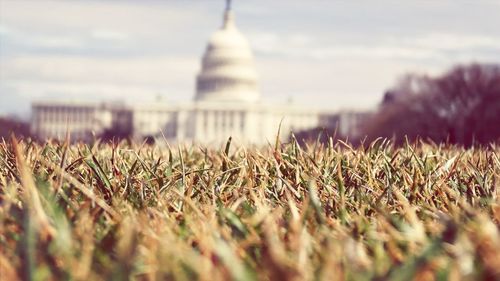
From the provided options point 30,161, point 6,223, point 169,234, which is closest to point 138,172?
point 30,161

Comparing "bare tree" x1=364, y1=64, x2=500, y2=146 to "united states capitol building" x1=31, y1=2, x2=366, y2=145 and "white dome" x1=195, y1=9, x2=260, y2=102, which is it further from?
"white dome" x1=195, y1=9, x2=260, y2=102

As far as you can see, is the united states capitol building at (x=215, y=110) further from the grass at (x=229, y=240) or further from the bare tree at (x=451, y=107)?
the grass at (x=229, y=240)

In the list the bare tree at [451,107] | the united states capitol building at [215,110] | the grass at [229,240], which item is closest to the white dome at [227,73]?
the united states capitol building at [215,110]

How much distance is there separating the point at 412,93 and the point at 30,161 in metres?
69.1

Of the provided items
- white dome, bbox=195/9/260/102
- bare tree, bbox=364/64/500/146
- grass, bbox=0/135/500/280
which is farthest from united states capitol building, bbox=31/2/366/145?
grass, bbox=0/135/500/280

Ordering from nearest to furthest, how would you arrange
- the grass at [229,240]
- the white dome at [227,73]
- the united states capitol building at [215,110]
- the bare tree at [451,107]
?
the grass at [229,240], the bare tree at [451,107], the white dome at [227,73], the united states capitol building at [215,110]

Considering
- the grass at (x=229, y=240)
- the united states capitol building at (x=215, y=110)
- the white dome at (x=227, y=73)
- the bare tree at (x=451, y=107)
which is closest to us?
the grass at (x=229, y=240)

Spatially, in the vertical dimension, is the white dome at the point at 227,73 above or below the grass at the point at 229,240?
below

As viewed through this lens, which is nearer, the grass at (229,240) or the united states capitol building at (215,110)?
the grass at (229,240)

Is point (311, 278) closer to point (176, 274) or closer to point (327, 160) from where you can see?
point (176, 274)

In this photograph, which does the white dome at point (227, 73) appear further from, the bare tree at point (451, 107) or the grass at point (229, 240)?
the grass at point (229, 240)

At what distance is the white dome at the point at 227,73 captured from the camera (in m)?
138

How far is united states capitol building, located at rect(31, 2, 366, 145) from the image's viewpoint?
458 ft

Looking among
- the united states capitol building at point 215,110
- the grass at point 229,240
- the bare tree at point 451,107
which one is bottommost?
the united states capitol building at point 215,110
